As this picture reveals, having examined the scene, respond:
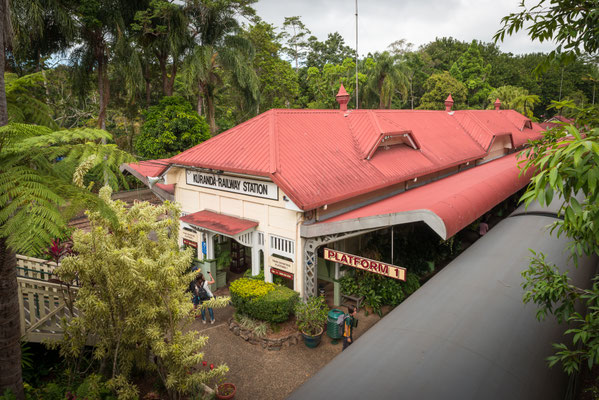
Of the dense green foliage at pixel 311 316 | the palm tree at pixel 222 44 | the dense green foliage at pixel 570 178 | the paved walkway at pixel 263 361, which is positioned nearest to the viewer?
the dense green foliage at pixel 570 178

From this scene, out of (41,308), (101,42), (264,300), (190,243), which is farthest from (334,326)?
(101,42)

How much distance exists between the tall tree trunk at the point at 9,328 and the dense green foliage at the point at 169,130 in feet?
68.6

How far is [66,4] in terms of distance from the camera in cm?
2314

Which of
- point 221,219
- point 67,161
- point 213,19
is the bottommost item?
point 221,219

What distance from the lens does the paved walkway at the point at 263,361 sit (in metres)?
8.97

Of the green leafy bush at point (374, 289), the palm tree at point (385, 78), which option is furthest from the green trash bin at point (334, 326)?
the palm tree at point (385, 78)

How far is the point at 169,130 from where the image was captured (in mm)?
26047

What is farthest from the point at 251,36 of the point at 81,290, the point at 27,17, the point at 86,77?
the point at 81,290

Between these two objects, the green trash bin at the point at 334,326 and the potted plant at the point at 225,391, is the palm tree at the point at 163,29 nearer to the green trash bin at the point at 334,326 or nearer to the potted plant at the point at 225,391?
the green trash bin at the point at 334,326

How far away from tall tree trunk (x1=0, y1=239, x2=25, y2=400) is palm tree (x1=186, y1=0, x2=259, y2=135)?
2312 centimetres

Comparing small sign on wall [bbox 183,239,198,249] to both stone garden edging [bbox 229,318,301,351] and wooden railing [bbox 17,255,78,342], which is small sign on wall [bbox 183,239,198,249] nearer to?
stone garden edging [bbox 229,318,301,351]

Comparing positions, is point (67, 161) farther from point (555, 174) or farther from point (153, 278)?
point (555, 174)

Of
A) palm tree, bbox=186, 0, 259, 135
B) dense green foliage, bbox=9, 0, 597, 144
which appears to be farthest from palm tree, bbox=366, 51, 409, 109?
palm tree, bbox=186, 0, 259, 135

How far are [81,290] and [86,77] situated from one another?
24641 millimetres
